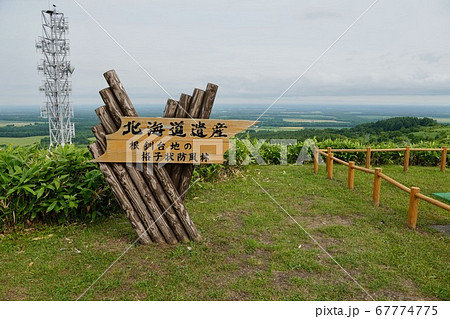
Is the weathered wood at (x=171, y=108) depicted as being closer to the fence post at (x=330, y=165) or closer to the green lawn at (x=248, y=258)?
the green lawn at (x=248, y=258)

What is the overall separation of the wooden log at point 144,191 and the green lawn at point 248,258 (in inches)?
7.8

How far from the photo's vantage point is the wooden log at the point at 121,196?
3.84m

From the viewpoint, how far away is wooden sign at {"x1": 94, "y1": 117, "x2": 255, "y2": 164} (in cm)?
→ 380

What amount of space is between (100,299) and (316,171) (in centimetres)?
624

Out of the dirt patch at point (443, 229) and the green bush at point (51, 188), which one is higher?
the green bush at point (51, 188)

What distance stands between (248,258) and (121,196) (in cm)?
157

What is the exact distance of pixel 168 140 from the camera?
150 inches

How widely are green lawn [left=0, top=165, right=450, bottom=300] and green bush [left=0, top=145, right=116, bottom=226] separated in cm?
22

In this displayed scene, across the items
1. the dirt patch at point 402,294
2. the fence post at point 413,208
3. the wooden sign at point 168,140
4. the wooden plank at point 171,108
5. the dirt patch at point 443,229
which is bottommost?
the dirt patch at point 402,294

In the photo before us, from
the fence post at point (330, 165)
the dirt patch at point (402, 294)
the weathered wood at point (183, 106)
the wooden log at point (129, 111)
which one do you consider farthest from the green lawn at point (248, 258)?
the fence post at point (330, 165)

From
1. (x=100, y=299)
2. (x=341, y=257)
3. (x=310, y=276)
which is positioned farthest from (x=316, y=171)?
(x=100, y=299)

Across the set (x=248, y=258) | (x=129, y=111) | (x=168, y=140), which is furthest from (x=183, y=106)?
(x=248, y=258)

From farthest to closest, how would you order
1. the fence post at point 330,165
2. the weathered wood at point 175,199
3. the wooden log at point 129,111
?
the fence post at point 330,165 < the weathered wood at point 175,199 < the wooden log at point 129,111

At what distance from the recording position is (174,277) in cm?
329
